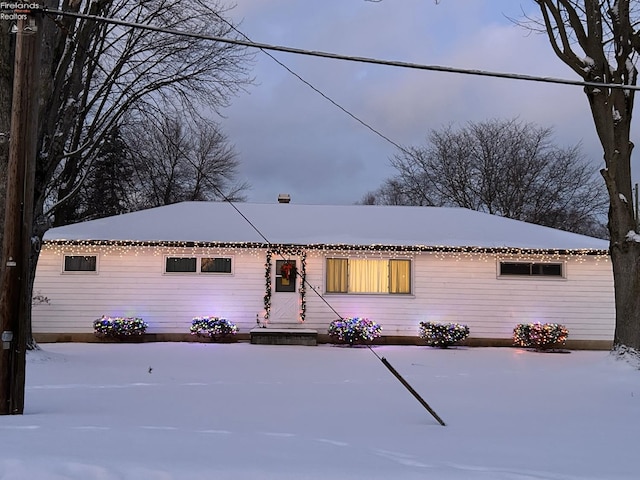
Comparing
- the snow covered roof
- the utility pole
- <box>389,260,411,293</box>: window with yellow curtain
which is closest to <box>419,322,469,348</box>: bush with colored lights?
<box>389,260,411,293</box>: window with yellow curtain

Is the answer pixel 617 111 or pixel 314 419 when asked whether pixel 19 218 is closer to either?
pixel 314 419

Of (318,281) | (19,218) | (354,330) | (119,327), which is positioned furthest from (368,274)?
(19,218)

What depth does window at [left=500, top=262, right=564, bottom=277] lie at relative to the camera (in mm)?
15523

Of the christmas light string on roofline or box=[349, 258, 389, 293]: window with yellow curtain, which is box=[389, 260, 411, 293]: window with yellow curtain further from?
the christmas light string on roofline

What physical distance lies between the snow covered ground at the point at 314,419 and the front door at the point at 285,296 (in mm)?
3148

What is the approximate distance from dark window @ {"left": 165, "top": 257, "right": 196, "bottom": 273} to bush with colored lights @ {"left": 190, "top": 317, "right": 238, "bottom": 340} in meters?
1.47

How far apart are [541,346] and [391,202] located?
98.8ft

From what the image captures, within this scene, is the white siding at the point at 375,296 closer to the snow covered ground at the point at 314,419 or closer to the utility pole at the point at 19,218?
the snow covered ground at the point at 314,419

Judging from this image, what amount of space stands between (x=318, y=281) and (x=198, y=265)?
3.48 metres

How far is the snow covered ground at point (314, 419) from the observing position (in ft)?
12.9

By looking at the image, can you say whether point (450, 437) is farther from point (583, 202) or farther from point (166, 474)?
point (583, 202)

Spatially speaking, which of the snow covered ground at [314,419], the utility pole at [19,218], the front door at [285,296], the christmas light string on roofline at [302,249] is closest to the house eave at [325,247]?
the christmas light string on roofline at [302,249]

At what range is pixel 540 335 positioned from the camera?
14.7 meters

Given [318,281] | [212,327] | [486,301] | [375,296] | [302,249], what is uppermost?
[302,249]
